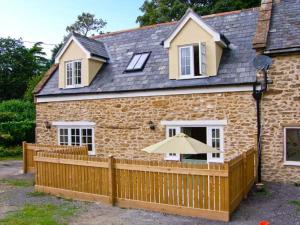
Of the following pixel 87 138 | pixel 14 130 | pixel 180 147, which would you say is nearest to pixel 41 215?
pixel 180 147

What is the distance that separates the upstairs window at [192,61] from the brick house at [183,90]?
0.05 meters

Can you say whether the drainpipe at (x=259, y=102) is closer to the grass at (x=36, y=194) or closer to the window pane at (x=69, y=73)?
the grass at (x=36, y=194)

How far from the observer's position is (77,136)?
58.2ft

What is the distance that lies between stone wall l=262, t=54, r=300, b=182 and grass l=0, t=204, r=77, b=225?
7676 mm

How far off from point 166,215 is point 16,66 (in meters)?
45.2

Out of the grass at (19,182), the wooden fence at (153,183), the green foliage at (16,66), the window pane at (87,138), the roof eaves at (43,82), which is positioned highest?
the green foliage at (16,66)

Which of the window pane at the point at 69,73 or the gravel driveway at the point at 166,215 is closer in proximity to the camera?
the gravel driveway at the point at 166,215

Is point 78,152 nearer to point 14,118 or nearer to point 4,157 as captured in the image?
point 4,157

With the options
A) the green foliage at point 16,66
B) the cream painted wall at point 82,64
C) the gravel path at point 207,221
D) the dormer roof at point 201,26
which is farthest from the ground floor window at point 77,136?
the green foliage at point 16,66

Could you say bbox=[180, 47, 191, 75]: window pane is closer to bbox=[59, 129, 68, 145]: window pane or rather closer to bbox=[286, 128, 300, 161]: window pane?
bbox=[286, 128, 300, 161]: window pane

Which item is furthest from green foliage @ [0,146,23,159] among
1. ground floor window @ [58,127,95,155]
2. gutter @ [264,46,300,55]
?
gutter @ [264,46,300,55]

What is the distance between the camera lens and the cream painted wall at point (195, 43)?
14.3 metres

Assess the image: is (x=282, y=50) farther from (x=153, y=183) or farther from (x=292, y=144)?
(x=153, y=183)

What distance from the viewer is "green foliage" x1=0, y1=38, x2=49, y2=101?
154 feet
